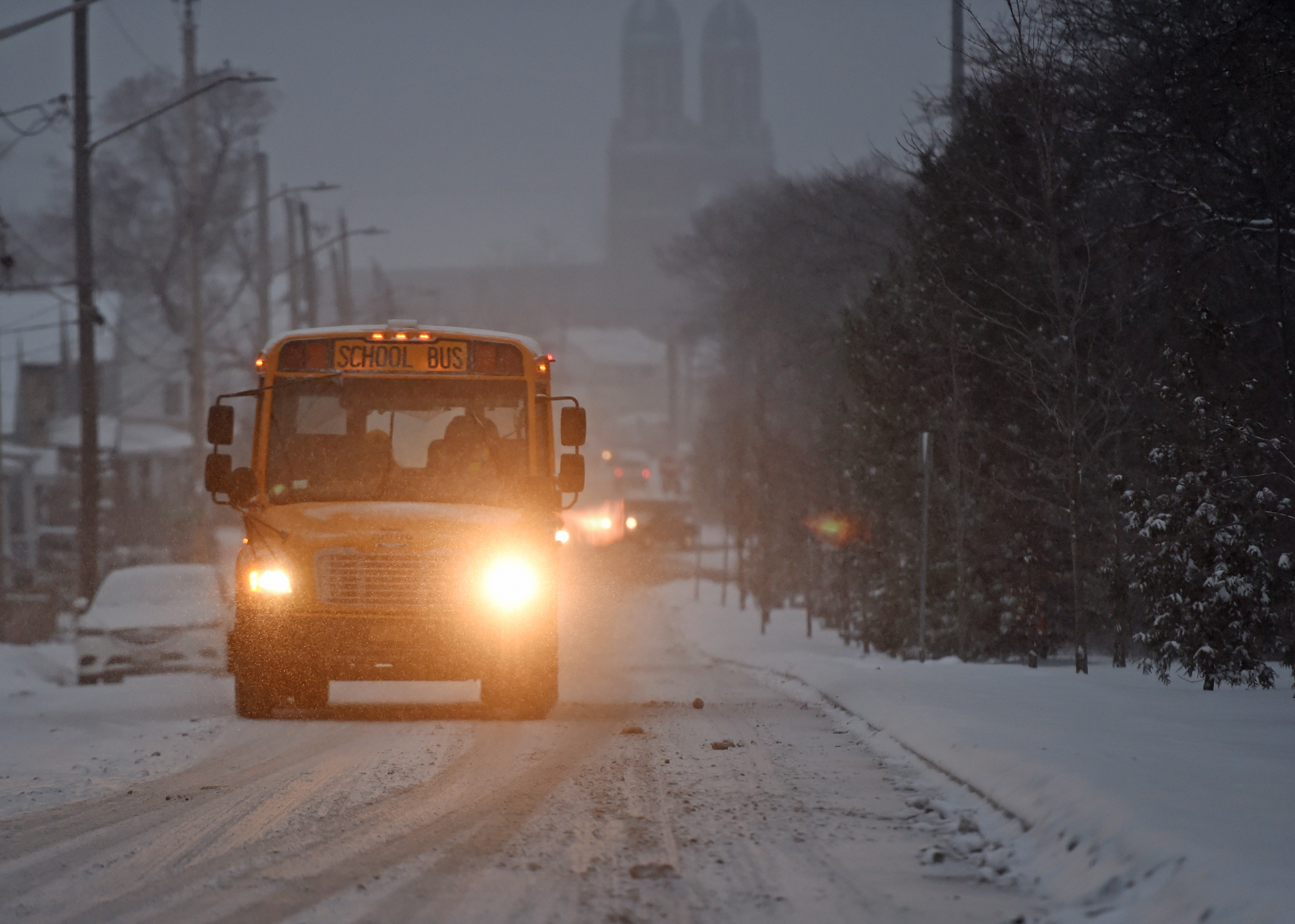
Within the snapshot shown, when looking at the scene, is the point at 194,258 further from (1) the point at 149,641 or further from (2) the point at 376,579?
(2) the point at 376,579

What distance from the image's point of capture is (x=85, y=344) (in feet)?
84.4

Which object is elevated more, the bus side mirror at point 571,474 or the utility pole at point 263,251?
the utility pole at point 263,251

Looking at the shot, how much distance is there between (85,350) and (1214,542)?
1785 centimetres

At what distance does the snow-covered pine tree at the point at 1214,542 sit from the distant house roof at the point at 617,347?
417 feet

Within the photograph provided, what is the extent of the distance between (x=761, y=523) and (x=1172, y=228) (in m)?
13.3

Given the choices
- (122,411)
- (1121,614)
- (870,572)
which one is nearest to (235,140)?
(122,411)

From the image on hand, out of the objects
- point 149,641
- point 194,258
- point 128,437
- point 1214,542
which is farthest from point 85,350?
point 128,437

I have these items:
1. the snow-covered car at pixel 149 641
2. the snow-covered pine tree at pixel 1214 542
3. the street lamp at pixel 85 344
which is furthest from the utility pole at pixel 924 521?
the street lamp at pixel 85 344

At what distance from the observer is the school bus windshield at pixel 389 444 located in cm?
1302

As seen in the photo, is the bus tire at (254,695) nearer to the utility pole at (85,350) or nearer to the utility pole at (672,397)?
the utility pole at (85,350)

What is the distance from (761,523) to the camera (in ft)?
97.2

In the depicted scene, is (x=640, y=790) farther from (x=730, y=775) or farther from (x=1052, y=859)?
(x=1052, y=859)

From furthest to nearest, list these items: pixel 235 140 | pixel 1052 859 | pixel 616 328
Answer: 1. pixel 616 328
2. pixel 235 140
3. pixel 1052 859

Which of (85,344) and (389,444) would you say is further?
(85,344)
